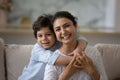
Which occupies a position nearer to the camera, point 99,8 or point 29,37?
point 29,37

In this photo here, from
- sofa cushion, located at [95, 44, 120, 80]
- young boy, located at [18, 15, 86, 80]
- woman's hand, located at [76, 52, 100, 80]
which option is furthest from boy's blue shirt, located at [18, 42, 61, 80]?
sofa cushion, located at [95, 44, 120, 80]

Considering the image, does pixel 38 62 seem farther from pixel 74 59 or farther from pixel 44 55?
pixel 74 59

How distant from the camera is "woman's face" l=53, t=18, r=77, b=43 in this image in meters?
1.57

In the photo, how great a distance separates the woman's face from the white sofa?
0.85m

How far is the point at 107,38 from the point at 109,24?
252mm

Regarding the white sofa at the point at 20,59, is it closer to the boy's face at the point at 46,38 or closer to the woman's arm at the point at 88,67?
the boy's face at the point at 46,38

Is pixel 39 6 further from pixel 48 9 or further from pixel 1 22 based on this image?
pixel 1 22

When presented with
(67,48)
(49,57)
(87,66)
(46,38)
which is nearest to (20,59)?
(46,38)

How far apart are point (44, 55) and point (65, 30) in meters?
0.28

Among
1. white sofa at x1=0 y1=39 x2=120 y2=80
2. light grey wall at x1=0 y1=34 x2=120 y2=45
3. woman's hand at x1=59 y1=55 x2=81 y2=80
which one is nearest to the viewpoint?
woman's hand at x1=59 y1=55 x2=81 y2=80

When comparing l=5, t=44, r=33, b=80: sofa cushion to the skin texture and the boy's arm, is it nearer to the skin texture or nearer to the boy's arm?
the boy's arm

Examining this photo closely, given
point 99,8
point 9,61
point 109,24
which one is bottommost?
point 9,61

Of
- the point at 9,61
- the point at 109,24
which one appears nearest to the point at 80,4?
the point at 109,24

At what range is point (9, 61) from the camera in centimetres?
Answer: 236
